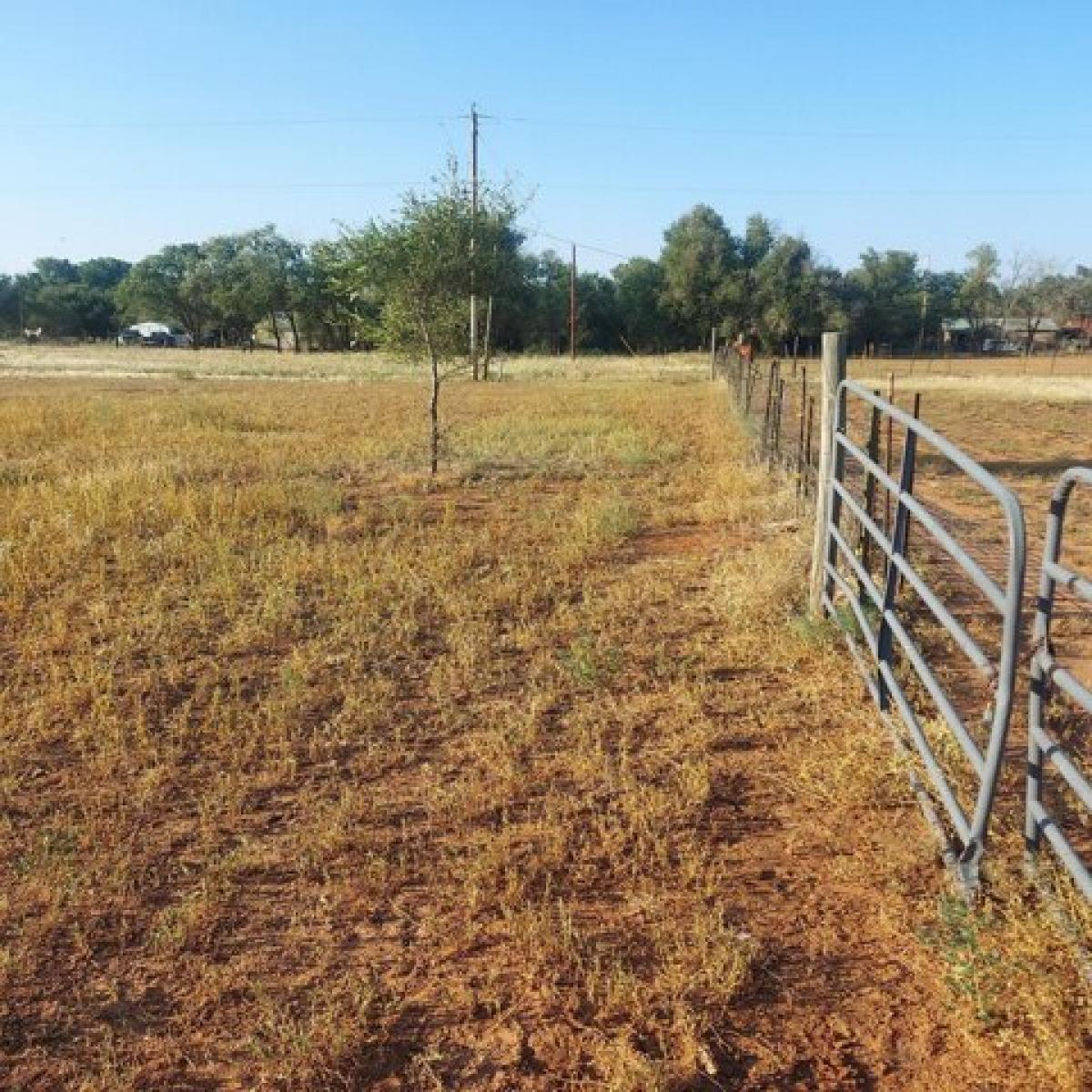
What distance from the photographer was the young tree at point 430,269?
13.1 meters

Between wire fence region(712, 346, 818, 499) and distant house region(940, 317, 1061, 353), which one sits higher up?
distant house region(940, 317, 1061, 353)

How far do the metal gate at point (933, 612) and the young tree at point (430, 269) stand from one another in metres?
8.10

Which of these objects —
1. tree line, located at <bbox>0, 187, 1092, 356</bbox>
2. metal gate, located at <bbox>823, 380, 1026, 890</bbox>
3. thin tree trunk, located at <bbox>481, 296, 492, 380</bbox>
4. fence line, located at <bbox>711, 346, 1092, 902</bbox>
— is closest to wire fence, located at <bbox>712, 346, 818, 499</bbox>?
fence line, located at <bbox>711, 346, 1092, 902</bbox>

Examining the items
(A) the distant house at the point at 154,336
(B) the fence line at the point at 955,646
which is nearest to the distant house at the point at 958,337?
(A) the distant house at the point at 154,336

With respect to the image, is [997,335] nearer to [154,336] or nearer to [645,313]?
[645,313]

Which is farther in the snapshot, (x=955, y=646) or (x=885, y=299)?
(x=885, y=299)

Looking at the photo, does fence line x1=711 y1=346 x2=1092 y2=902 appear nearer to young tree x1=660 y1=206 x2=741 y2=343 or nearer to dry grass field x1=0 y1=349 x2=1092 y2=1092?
dry grass field x1=0 y1=349 x2=1092 y2=1092

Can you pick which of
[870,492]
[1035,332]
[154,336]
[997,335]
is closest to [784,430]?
[870,492]

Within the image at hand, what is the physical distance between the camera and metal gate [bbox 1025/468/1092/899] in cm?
256

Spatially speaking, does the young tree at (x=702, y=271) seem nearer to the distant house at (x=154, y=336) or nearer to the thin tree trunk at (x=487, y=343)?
the thin tree trunk at (x=487, y=343)

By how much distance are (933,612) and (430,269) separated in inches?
397

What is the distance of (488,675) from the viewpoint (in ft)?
18.7

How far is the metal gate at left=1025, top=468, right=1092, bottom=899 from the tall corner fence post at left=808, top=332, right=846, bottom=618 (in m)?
3.00

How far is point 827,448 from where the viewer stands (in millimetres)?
5969
